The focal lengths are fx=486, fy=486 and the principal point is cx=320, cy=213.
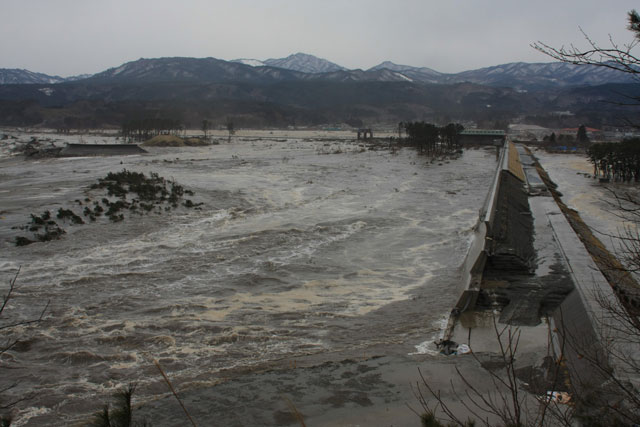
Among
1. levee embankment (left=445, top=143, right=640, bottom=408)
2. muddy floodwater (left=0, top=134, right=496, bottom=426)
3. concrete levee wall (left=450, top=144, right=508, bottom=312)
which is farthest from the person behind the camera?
concrete levee wall (left=450, top=144, right=508, bottom=312)

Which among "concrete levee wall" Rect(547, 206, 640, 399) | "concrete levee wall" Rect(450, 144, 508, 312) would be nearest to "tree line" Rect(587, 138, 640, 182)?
"concrete levee wall" Rect(547, 206, 640, 399)

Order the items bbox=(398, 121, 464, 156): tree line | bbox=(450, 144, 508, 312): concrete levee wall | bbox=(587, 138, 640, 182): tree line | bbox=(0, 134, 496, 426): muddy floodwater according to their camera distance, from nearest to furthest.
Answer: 1. bbox=(0, 134, 496, 426): muddy floodwater
2. bbox=(450, 144, 508, 312): concrete levee wall
3. bbox=(587, 138, 640, 182): tree line
4. bbox=(398, 121, 464, 156): tree line

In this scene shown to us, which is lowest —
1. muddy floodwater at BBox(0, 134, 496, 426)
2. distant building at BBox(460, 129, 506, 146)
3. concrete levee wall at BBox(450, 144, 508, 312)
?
muddy floodwater at BBox(0, 134, 496, 426)

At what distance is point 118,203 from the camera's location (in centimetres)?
2355

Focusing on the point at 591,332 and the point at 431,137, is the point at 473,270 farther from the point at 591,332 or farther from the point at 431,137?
the point at 431,137

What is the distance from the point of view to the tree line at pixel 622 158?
116ft

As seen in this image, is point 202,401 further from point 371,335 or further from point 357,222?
point 357,222

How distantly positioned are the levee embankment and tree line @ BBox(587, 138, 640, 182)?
1776cm

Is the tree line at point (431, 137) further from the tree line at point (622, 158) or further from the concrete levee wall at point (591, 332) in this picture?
the concrete levee wall at point (591, 332)

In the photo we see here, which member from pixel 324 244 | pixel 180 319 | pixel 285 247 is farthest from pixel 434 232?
pixel 180 319

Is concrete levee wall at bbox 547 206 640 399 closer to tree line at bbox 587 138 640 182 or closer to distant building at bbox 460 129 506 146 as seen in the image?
tree line at bbox 587 138 640 182

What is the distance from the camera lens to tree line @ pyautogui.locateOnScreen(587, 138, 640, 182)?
1390 inches

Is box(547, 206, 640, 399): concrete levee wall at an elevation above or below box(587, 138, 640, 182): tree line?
below

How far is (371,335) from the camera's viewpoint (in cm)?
1032
